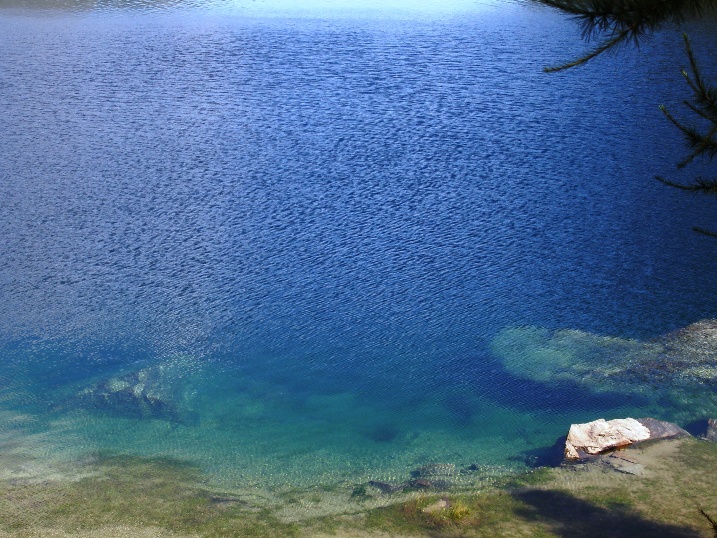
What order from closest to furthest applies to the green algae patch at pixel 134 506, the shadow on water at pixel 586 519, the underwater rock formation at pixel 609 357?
the shadow on water at pixel 586 519, the green algae patch at pixel 134 506, the underwater rock formation at pixel 609 357

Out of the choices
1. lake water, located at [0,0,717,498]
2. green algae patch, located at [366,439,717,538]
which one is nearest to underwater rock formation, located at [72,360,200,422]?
lake water, located at [0,0,717,498]

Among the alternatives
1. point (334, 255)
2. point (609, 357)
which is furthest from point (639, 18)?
point (334, 255)

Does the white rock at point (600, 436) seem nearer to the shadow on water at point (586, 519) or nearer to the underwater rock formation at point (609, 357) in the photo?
the shadow on water at point (586, 519)

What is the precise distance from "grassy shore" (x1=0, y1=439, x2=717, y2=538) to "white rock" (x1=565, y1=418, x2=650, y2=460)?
0.14 meters

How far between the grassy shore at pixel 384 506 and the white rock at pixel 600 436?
139mm

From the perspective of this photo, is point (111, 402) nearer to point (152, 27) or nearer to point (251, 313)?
point (251, 313)

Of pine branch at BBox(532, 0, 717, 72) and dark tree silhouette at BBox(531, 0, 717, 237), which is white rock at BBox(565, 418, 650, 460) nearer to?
dark tree silhouette at BBox(531, 0, 717, 237)

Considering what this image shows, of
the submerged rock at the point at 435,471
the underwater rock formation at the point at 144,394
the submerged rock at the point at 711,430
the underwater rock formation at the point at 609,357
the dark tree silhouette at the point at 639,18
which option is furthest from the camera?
the underwater rock formation at the point at 609,357

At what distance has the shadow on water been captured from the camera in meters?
6.62

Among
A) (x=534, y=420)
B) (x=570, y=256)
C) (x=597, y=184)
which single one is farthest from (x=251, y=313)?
(x=597, y=184)

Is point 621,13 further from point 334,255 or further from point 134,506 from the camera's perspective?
point 334,255

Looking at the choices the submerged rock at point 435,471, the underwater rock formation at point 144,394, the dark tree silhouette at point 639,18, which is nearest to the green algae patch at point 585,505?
the submerged rock at point 435,471

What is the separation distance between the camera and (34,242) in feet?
41.2

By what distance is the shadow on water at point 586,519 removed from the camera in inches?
261
